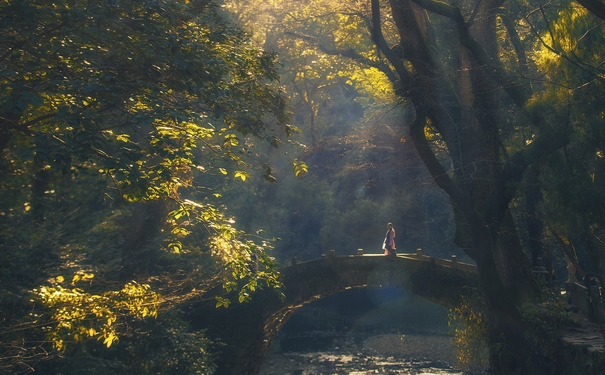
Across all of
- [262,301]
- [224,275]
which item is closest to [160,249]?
[224,275]

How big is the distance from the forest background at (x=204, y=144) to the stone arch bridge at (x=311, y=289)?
197 centimetres

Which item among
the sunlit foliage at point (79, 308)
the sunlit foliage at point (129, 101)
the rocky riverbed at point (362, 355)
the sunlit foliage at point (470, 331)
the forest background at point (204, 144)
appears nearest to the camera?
the sunlit foliage at point (129, 101)

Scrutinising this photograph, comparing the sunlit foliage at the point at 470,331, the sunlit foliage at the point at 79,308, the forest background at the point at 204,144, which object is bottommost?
the sunlit foliage at the point at 470,331

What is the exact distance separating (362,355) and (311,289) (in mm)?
5998

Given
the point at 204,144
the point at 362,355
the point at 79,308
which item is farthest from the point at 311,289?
the point at 79,308

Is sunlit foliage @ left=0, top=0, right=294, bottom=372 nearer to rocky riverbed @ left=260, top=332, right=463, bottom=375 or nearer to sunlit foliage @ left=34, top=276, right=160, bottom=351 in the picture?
sunlit foliage @ left=34, top=276, right=160, bottom=351

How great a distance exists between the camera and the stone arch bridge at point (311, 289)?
17.5 meters

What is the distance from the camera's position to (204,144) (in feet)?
37.6

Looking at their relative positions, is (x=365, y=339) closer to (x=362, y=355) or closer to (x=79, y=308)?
(x=362, y=355)

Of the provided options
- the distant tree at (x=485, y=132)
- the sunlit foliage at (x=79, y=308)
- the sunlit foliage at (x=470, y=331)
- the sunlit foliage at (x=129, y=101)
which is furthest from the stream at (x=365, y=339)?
the sunlit foliage at (x=129, y=101)

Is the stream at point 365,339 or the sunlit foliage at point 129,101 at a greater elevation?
the sunlit foliage at point 129,101

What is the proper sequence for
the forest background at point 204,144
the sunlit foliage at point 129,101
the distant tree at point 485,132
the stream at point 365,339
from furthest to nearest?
the stream at point 365,339 → the distant tree at point 485,132 → the forest background at point 204,144 → the sunlit foliage at point 129,101

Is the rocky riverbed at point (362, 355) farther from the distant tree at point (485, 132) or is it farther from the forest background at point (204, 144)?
the distant tree at point (485, 132)

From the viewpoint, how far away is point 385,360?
23.2 metres
